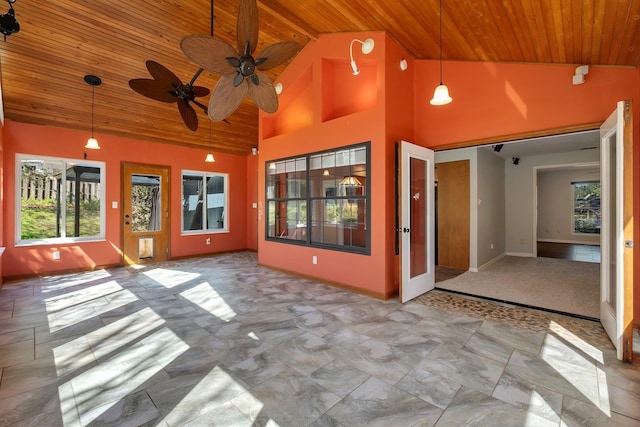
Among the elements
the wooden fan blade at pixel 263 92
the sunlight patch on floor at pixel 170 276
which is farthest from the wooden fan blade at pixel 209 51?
the sunlight patch on floor at pixel 170 276

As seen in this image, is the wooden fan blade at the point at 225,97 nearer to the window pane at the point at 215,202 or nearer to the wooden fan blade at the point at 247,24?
the wooden fan blade at the point at 247,24

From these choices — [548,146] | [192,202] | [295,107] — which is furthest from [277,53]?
[548,146]

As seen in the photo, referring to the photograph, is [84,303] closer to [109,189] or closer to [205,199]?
[109,189]

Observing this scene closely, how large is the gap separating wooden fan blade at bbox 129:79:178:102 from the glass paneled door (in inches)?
160

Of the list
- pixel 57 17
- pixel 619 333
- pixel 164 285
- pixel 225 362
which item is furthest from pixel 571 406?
pixel 57 17

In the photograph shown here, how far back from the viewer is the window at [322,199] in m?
4.33

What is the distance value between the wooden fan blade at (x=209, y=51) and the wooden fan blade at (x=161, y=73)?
0.59m

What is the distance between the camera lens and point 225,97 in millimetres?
2539

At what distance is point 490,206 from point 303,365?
6.13 meters

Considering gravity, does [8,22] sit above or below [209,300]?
above

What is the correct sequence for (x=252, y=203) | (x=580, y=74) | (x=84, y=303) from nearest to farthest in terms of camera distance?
(x=580, y=74), (x=84, y=303), (x=252, y=203)

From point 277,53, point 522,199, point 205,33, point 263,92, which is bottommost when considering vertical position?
point 522,199

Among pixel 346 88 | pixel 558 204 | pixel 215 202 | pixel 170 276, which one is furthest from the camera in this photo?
pixel 558 204

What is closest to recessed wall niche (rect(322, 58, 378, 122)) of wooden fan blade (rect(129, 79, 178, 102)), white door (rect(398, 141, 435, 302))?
white door (rect(398, 141, 435, 302))
